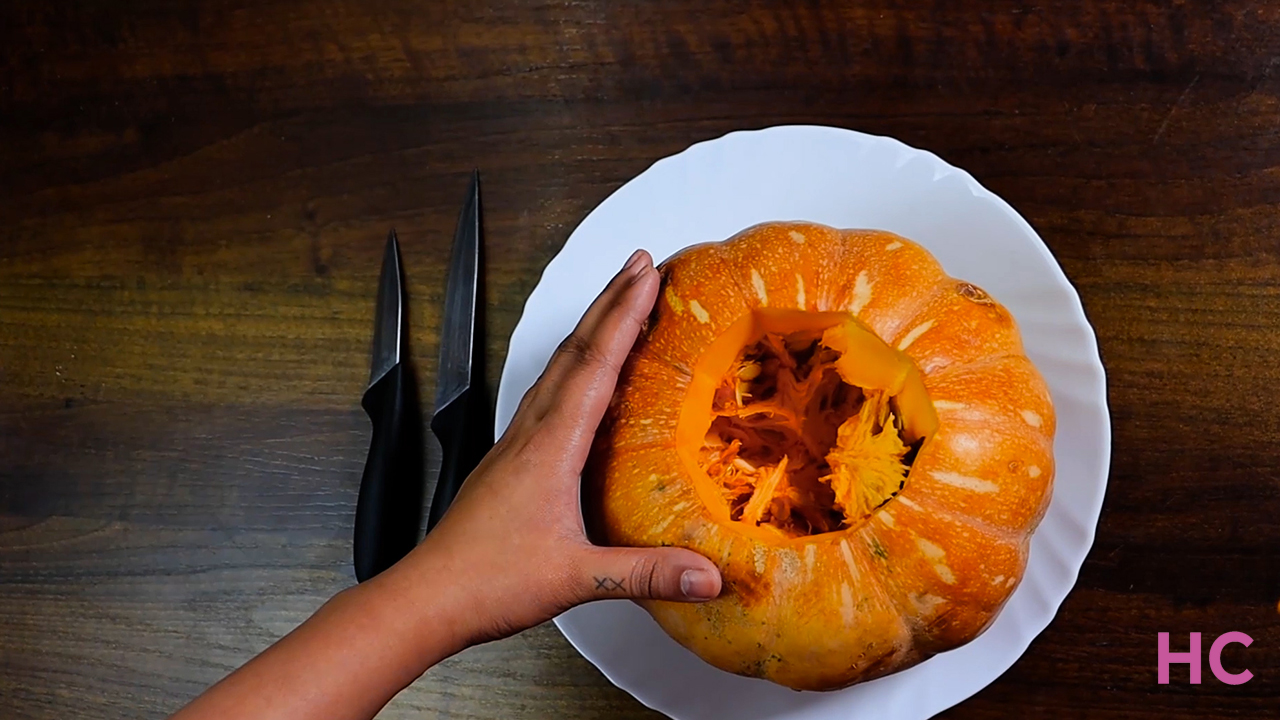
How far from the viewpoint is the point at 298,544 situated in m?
1.25

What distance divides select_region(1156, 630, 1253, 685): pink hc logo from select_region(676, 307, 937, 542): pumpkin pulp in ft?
1.60

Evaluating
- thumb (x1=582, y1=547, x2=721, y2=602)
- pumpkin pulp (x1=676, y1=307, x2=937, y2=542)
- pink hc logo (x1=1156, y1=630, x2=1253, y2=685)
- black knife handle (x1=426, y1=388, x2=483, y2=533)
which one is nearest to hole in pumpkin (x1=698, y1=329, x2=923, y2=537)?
pumpkin pulp (x1=676, y1=307, x2=937, y2=542)

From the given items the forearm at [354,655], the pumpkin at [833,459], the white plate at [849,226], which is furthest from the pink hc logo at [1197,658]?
the forearm at [354,655]

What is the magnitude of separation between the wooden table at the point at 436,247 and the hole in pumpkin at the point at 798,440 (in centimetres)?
38

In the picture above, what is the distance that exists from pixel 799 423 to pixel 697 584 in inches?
10.3

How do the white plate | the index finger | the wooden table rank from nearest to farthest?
the index finger → the white plate → the wooden table

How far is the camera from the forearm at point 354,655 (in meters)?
0.81

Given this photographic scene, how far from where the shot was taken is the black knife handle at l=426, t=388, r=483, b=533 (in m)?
1.15

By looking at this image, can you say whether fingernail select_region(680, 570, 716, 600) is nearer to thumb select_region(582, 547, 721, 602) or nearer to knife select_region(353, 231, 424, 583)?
thumb select_region(582, 547, 721, 602)

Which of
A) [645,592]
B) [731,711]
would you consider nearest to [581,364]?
[645,592]

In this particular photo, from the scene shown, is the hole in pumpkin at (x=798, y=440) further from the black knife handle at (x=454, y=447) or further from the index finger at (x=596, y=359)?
the black knife handle at (x=454, y=447)

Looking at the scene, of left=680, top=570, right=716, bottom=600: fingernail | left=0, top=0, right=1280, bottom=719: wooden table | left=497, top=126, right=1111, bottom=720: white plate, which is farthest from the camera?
left=0, top=0, right=1280, bottom=719: wooden table

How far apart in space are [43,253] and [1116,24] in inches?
58.6

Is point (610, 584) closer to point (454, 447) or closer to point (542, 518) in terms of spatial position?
point (542, 518)
